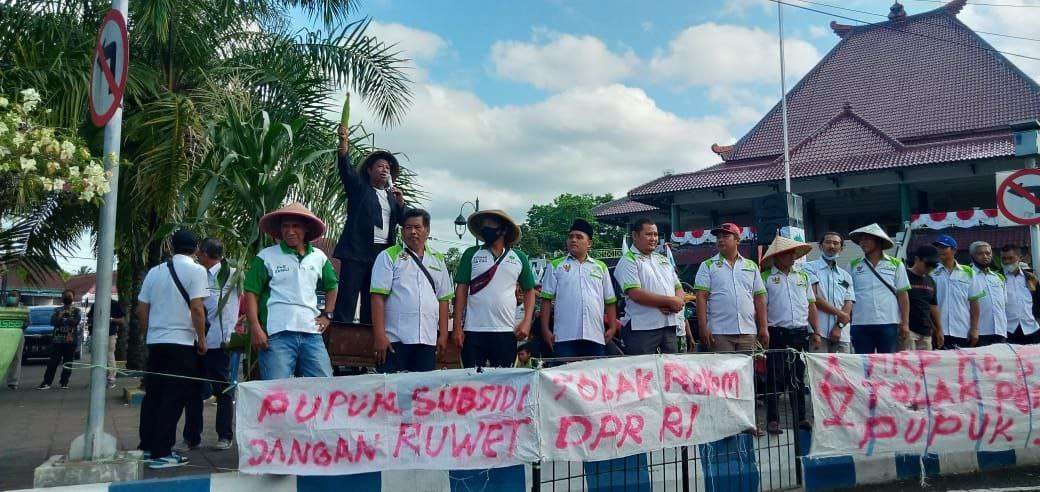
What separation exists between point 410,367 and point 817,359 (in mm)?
2645

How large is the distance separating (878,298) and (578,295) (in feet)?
9.76

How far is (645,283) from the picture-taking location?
21.0ft

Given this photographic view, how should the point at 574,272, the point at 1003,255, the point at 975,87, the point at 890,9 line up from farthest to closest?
the point at 890,9 → the point at 975,87 → the point at 1003,255 → the point at 574,272

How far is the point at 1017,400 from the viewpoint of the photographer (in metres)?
5.80

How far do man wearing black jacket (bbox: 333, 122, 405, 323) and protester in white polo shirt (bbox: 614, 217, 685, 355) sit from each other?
6.10 feet

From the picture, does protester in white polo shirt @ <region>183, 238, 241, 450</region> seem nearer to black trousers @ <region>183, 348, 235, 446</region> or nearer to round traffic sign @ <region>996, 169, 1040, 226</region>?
black trousers @ <region>183, 348, 235, 446</region>

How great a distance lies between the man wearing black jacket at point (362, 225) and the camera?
6.31 meters

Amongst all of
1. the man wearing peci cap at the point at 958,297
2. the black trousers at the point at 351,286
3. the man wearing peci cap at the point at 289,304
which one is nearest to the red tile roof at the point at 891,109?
the man wearing peci cap at the point at 958,297

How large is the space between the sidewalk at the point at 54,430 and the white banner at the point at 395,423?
126cm

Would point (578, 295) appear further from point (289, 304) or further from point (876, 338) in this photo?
point (876, 338)

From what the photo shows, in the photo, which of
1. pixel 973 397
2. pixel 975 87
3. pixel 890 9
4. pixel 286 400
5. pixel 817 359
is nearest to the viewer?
pixel 286 400

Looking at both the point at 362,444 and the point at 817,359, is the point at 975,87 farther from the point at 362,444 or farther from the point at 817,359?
the point at 362,444

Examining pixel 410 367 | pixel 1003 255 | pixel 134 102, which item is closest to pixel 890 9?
pixel 1003 255

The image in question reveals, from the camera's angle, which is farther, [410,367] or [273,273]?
[410,367]
